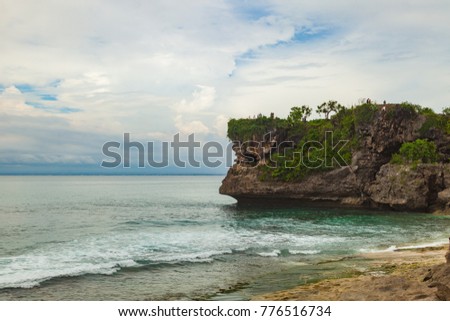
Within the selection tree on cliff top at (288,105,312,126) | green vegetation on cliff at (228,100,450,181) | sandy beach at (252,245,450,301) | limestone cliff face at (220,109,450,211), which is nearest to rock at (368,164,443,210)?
limestone cliff face at (220,109,450,211)

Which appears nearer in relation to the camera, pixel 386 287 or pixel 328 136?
pixel 386 287

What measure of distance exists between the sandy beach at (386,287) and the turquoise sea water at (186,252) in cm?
107

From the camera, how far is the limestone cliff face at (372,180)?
111 ft

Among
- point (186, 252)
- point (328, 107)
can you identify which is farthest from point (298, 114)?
point (186, 252)

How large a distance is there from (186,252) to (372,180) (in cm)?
2523

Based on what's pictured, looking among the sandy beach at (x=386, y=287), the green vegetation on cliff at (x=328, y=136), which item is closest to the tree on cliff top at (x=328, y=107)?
the green vegetation on cliff at (x=328, y=136)

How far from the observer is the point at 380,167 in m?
37.8

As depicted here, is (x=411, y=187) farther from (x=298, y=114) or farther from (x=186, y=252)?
(x=186, y=252)

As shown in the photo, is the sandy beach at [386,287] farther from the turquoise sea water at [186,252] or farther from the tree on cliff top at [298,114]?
the tree on cliff top at [298,114]

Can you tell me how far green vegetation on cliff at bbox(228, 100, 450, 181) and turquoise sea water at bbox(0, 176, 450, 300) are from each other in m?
7.96

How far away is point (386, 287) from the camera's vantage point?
357 inches

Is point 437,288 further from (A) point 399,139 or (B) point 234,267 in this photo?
(A) point 399,139

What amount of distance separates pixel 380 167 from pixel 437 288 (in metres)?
31.5
